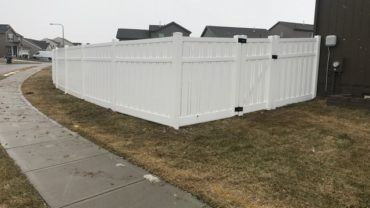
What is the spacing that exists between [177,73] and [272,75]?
263 centimetres

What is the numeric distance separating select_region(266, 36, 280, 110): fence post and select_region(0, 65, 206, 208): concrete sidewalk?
4.12 metres

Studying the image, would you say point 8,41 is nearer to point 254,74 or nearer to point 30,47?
point 30,47

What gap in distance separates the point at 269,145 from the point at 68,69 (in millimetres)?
9590

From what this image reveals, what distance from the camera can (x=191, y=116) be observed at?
7.06m

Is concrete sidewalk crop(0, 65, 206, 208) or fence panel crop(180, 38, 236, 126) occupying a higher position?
fence panel crop(180, 38, 236, 126)

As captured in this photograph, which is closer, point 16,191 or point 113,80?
point 16,191

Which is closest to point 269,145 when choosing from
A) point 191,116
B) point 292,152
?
point 292,152

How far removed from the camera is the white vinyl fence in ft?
22.5

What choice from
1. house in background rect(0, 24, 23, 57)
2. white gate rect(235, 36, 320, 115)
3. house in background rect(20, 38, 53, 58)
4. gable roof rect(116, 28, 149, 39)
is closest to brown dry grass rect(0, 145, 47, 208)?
white gate rect(235, 36, 320, 115)

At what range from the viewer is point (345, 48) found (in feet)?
30.2

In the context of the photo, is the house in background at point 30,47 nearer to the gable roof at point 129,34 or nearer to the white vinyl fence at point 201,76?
the gable roof at point 129,34

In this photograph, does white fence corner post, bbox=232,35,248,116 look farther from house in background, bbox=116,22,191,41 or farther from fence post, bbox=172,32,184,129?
house in background, bbox=116,22,191,41

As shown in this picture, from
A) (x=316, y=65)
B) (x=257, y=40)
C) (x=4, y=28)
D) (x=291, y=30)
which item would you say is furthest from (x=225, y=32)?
(x=257, y=40)

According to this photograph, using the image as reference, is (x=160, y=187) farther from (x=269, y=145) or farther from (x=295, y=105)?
(x=295, y=105)
